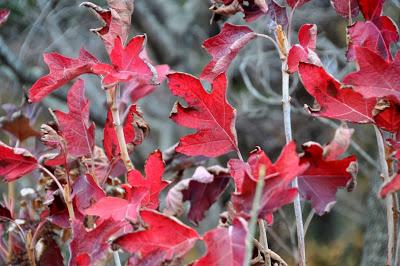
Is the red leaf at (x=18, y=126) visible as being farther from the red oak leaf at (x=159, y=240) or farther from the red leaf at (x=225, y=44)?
the red oak leaf at (x=159, y=240)

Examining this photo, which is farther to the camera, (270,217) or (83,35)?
(83,35)

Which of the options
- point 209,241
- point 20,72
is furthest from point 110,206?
point 20,72

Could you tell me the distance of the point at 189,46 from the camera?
3.28 meters

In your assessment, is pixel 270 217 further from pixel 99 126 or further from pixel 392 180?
pixel 99 126

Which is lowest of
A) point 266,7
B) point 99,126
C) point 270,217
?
point 99,126

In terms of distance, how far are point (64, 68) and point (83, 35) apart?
2379 mm

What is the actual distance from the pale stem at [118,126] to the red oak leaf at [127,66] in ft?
0.13

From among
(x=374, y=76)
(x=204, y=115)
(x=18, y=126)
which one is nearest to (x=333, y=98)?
(x=374, y=76)

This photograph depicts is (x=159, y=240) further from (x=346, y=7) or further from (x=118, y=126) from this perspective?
(x=346, y=7)

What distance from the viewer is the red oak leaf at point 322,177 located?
0.66m

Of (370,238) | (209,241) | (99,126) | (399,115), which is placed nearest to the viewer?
(209,241)

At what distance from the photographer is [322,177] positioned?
688 millimetres

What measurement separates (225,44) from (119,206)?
285 millimetres

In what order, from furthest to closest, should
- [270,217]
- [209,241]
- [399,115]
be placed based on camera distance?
[270,217]
[399,115]
[209,241]
